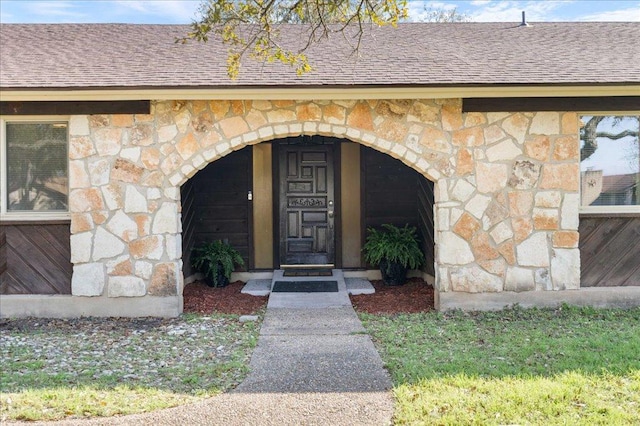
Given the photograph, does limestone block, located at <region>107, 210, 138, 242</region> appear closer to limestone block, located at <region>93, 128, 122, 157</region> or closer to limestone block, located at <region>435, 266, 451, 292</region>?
limestone block, located at <region>93, 128, 122, 157</region>

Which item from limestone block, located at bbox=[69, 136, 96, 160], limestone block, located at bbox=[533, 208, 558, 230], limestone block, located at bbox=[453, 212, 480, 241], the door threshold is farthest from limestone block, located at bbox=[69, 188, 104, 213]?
limestone block, located at bbox=[533, 208, 558, 230]

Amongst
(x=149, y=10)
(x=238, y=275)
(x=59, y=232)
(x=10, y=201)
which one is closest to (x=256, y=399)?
(x=59, y=232)

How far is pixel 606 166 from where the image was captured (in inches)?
272

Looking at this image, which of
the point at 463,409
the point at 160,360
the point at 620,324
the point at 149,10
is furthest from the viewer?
the point at 149,10

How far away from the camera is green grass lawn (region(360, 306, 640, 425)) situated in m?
3.66

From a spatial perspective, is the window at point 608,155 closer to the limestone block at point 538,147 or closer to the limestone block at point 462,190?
the limestone block at point 538,147

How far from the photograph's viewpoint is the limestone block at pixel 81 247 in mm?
6719

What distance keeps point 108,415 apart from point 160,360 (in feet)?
4.44

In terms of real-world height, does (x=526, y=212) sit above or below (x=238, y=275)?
above

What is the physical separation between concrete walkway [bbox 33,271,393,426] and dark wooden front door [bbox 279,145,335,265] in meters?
3.05

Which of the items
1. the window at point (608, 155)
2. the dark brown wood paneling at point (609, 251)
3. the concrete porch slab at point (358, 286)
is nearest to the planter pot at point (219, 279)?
the concrete porch slab at point (358, 286)

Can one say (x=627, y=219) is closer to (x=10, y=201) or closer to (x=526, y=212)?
(x=526, y=212)

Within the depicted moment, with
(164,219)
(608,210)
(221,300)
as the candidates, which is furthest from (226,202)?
(608,210)

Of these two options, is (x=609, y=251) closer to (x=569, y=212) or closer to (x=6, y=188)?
(x=569, y=212)
